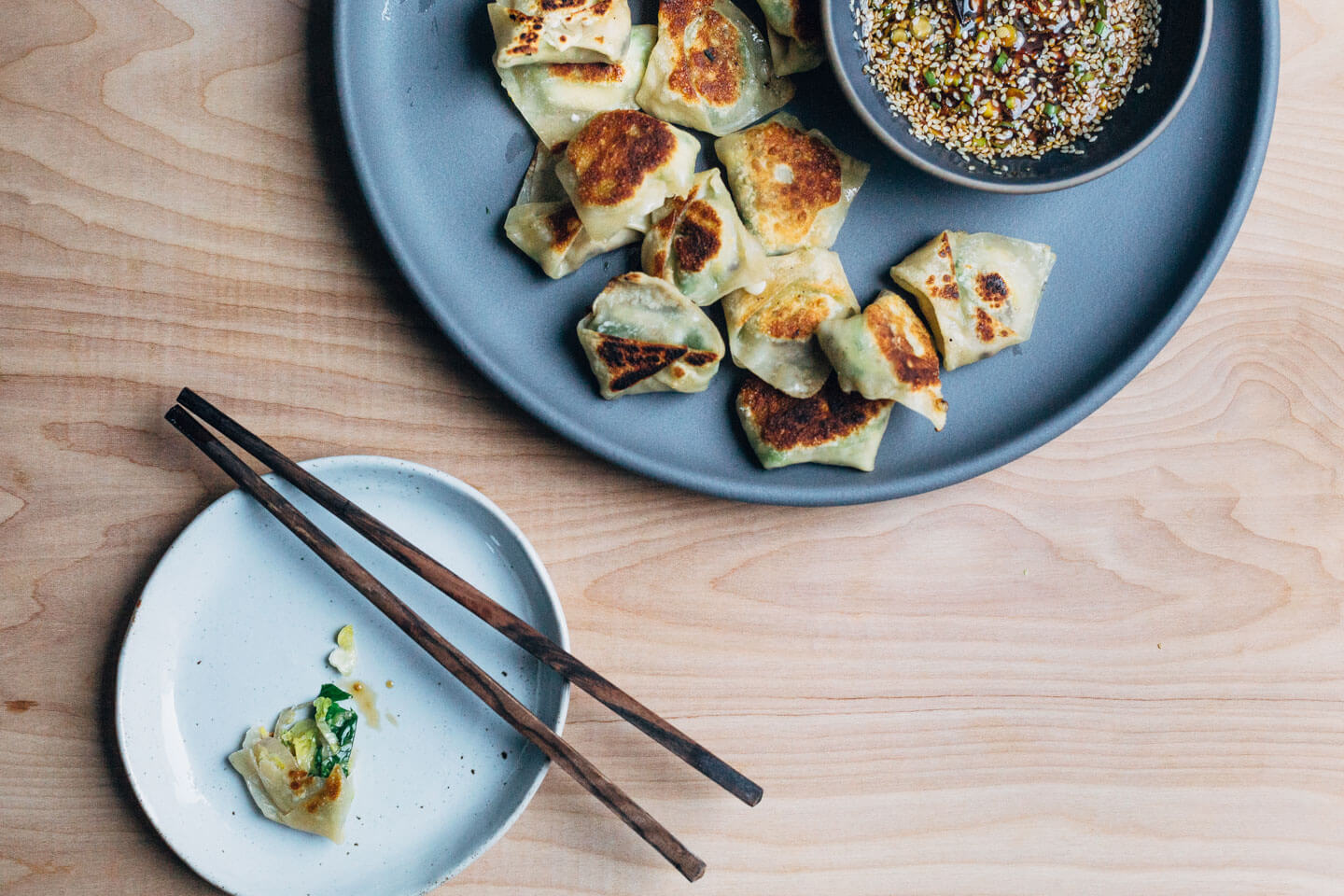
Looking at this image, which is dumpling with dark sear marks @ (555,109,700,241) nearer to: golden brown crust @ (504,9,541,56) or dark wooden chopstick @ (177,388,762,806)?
golden brown crust @ (504,9,541,56)

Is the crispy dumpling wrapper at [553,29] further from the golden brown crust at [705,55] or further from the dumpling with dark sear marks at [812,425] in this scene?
the dumpling with dark sear marks at [812,425]

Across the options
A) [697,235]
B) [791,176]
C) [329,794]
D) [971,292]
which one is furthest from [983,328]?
[329,794]

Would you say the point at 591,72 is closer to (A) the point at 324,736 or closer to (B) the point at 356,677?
(B) the point at 356,677

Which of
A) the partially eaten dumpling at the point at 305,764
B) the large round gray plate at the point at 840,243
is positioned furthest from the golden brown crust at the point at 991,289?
the partially eaten dumpling at the point at 305,764

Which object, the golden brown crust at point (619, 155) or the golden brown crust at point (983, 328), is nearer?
the golden brown crust at point (619, 155)

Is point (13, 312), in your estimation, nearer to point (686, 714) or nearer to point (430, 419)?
point (430, 419)

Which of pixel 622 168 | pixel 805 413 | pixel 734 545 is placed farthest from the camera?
pixel 734 545

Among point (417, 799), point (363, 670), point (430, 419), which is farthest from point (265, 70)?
point (417, 799)
